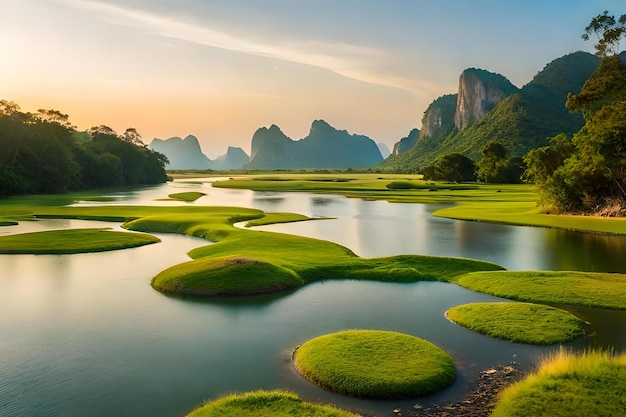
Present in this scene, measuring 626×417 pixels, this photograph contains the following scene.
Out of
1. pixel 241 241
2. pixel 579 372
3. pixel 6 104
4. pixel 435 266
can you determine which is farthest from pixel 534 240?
pixel 6 104

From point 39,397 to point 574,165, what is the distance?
62074 mm

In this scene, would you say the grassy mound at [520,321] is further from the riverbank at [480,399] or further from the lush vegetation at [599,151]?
the lush vegetation at [599,151]

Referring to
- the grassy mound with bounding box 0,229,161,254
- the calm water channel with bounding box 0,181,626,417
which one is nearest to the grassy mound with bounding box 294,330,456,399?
the calm water channel with bounding box 0,181,626,417

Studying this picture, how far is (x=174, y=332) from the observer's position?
20.0 meters

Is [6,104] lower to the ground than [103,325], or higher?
higher

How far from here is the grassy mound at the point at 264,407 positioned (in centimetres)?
1271

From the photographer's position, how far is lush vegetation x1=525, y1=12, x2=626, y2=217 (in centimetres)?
5534

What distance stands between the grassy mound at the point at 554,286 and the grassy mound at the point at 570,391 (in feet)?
30.2

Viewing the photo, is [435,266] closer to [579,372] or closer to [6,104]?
[579,372]

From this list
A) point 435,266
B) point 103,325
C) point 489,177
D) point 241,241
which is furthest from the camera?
point 489,177

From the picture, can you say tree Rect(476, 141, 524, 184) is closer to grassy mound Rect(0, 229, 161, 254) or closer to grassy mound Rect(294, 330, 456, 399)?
grassy mound Rect(0, 229, 161, 254)

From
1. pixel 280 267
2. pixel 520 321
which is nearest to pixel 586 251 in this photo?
pixel 520 321

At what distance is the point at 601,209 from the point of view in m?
59.7

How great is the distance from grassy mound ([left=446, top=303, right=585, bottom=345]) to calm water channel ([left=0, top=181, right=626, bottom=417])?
58cm
